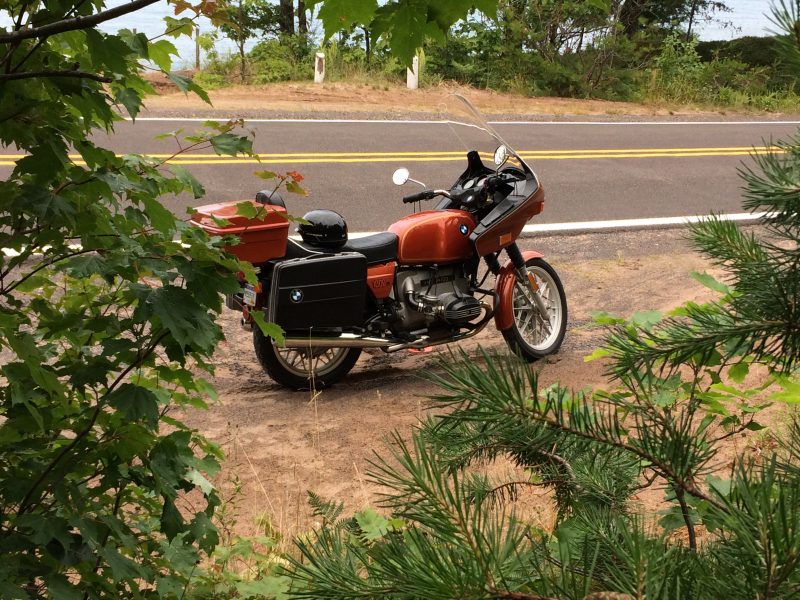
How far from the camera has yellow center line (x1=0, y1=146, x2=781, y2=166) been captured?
11.6 metres

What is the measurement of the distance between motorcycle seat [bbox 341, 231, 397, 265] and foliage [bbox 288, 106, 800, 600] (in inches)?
Answer: 158

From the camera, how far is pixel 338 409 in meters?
5.41

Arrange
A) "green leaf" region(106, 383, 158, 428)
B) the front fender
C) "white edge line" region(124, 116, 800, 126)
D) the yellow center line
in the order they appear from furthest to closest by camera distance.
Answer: "white edge line" region(124, 116, 800, 126) < the yellow center line < the front fender < "green leaf" region(106, 383, 158, 428)

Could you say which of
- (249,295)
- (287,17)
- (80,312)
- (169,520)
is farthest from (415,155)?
(287,17)

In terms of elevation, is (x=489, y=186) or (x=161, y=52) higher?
(x=161, y=52)

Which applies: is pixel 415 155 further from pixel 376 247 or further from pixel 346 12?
pixel 346 12

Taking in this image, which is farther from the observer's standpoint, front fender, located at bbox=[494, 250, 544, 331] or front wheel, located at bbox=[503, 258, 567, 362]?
front wheel, located at bbox=[503, 258, 567, 362]

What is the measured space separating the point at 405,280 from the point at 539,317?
1118mm

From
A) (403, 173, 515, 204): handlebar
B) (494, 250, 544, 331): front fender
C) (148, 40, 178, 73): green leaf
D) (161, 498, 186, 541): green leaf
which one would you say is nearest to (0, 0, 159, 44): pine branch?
(148, 40, 178, 73): green leaf

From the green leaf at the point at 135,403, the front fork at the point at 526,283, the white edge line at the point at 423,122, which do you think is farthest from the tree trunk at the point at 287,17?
the green leaf at the point at 135,403

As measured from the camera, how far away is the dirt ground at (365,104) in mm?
15258

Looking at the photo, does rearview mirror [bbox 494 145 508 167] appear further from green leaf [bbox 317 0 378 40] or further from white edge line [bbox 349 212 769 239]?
green leaf [bbox 317 0 378 40]

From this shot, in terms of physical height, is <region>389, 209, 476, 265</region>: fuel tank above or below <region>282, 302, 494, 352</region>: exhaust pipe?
above

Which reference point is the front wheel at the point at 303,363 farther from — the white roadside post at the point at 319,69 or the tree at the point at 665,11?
the tree at the point at 665,11
